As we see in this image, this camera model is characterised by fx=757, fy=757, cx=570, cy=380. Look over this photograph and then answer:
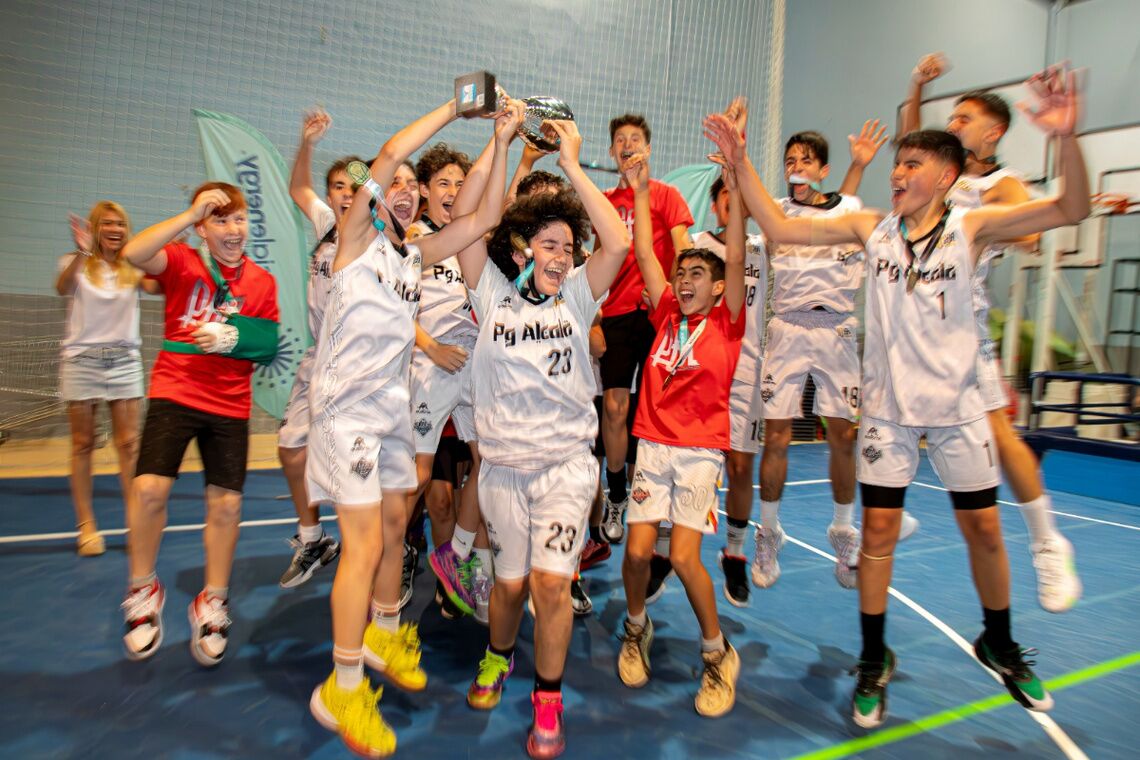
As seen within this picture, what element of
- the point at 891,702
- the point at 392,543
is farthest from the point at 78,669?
the point at 891,702

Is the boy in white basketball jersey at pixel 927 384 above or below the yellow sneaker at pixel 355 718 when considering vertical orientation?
above

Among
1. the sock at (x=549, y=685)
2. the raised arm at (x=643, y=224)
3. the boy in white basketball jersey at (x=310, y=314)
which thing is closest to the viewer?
the sock at (x=549, y=685)

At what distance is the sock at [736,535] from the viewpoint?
4008mm

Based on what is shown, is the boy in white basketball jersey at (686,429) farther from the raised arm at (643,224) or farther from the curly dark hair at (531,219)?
the curly dark hair at (531,219)

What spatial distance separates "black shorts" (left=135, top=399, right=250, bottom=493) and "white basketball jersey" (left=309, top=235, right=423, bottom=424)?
75 cm

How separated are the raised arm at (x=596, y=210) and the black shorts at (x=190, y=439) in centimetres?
170

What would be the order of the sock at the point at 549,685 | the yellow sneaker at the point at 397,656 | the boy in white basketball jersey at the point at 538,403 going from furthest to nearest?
1. the yellow sneaker at the point at 397,656
2. the boy in white basketball jersey at the point at 538,403
3. the sock at the point at 549,685

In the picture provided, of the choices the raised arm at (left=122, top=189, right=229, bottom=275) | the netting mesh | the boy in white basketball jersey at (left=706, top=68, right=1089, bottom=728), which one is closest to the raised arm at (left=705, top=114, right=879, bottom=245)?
the boy in white basketball jersey at (left=706, top=68, right=1089, bottom=728)

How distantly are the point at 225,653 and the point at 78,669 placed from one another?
0.52m

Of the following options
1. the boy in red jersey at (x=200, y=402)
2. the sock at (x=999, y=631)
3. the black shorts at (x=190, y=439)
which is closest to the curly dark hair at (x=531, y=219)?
the boy in red jersey at (x=200, y=402)

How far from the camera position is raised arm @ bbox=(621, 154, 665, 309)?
129 inches

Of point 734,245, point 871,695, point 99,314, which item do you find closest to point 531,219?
point 734,245

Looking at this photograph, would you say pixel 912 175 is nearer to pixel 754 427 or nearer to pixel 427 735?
pixel 754 427

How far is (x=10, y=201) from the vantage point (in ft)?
24.4
